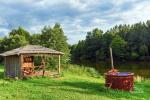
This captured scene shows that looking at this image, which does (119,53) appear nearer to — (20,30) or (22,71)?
(20,30)

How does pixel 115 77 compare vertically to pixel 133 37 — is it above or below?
below

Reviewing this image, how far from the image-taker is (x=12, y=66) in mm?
36469

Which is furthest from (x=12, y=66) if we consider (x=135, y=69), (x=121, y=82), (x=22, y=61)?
(x=135, y=69)

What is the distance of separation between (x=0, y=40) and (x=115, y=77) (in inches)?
2090

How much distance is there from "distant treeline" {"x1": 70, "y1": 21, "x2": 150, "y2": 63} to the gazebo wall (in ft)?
223

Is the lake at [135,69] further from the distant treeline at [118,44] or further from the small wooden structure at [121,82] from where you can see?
the small wooden structure at [121,82]

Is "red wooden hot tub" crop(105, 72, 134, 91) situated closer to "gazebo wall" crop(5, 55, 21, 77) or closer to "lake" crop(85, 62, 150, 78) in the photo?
"gazebo wall" crop(5, 55, 21, 77)

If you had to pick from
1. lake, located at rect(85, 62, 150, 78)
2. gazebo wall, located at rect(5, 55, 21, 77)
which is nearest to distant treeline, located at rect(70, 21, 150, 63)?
lake, located at rect(85, 62, 150, 78)

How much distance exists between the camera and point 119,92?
25297 mm

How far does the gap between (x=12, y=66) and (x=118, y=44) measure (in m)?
72.9

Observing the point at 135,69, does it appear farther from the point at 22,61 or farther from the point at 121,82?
the point at 121,82

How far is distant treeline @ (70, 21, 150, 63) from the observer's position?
10388 centimetres

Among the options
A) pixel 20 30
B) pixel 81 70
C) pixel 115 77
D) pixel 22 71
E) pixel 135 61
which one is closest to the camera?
pixel 115 77

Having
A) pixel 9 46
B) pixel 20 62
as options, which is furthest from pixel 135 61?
pixel 20 62
